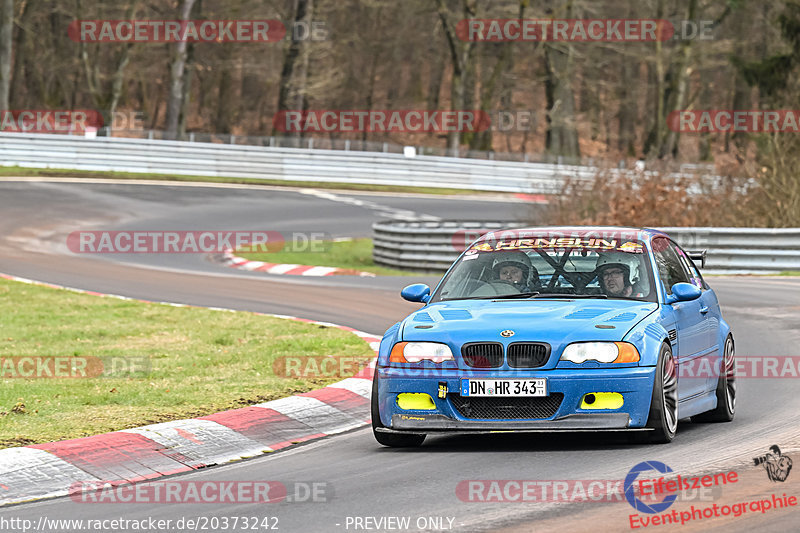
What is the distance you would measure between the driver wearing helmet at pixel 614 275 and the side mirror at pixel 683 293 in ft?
0.73

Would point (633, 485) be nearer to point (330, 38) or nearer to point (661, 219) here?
point (661, 219)

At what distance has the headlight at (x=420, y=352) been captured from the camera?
26.3 feet

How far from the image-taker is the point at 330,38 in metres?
66.9

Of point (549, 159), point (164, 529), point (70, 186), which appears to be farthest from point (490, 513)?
point (549, 159)

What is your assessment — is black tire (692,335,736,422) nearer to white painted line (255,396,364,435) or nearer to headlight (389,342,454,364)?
headlight (389,342,454,364)

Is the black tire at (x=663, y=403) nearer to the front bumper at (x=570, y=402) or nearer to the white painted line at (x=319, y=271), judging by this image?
the front bumper at (x=570, y=402)

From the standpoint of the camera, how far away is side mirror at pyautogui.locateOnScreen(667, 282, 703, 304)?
8.72 metres

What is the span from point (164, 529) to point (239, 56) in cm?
6245

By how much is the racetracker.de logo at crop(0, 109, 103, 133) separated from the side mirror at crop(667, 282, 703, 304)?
3761cm
